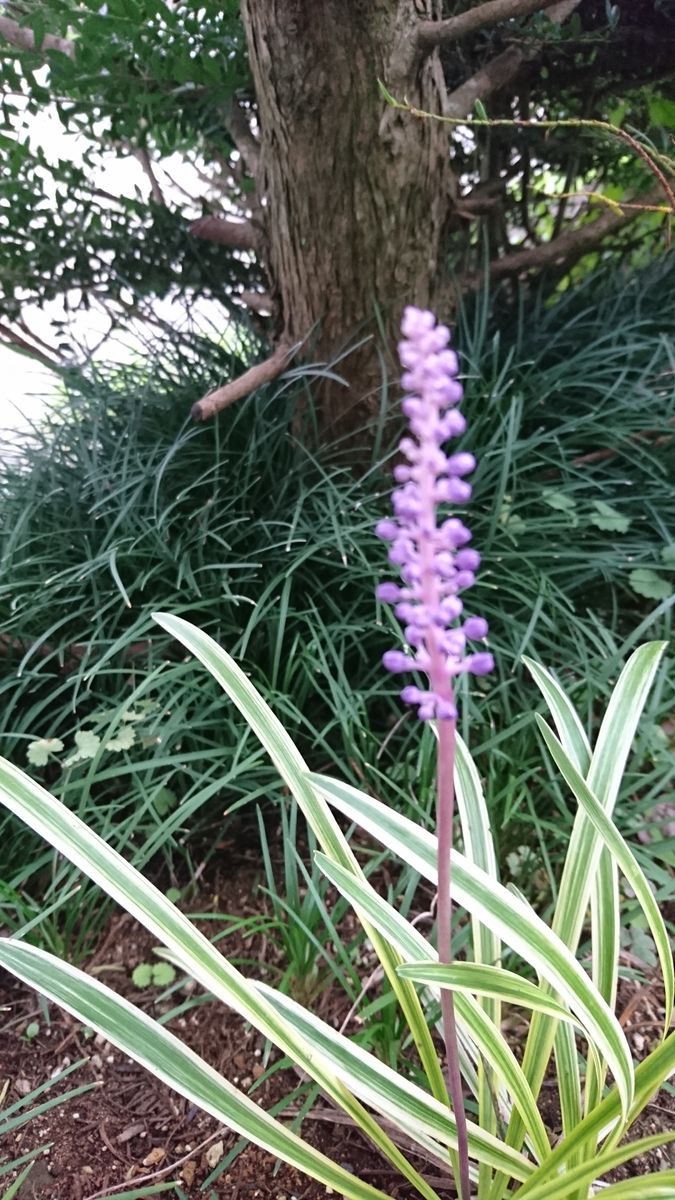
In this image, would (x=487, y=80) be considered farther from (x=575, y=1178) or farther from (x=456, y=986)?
(x=575, y=1178)

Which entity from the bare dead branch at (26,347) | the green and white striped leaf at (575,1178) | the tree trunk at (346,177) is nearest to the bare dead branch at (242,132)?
the tree trunk at (346,177)

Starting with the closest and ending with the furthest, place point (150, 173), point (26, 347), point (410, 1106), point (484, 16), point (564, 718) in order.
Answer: point (410, 1106) < point (564, 718) < point (484, 16) < point (150, 173) < point (26, 347)

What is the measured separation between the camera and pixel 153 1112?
101 cm

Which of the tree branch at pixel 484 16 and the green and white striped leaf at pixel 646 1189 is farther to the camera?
the tree branch at pixel 484 16

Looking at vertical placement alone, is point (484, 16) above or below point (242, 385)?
above

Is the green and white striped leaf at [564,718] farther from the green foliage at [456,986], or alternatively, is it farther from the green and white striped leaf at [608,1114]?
the green and white striped leaf at [608,1114]

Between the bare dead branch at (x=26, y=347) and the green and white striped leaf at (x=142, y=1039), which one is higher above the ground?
the bare dead branch at (x=26, y=347)

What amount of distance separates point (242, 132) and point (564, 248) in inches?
30.3

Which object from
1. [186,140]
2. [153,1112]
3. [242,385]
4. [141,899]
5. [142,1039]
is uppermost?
[186,140]

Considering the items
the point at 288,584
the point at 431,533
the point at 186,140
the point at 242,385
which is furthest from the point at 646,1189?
the point at 186,140

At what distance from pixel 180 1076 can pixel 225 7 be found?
173cm

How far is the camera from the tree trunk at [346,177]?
123 cm

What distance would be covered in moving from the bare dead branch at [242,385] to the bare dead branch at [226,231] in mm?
226

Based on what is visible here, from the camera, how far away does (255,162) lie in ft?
5.47
